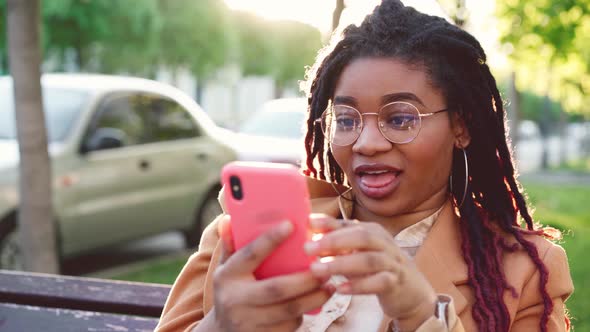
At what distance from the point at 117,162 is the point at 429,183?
506cm

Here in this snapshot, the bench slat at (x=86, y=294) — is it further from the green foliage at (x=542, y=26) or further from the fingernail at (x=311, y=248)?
the green foliage at (x=542, y=26)

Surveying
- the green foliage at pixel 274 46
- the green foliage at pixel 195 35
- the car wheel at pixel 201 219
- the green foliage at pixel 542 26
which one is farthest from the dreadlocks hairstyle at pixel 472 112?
the green foliage at pixel 274 46

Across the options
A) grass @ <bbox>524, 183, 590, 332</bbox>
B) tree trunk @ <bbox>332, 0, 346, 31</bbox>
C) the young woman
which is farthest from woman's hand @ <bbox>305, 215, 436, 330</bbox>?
tree trunk @ <bbox>332, 0, 346, 31</bbox>

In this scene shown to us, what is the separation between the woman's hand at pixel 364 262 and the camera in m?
1.30

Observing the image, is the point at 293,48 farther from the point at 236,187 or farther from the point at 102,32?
the point at 236,187

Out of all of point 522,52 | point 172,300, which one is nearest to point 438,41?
point 172,300

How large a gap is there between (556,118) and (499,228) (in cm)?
7011

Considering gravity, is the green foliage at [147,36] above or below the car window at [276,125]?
above

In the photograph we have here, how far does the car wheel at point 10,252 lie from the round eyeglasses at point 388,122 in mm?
4539

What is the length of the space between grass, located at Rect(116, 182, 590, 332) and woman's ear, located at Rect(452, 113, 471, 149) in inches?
14.8

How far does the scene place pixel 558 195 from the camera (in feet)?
48.5

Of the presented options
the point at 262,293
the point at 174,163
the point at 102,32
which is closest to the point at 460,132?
the point at 262,293

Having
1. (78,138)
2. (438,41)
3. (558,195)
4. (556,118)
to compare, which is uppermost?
(438,41)

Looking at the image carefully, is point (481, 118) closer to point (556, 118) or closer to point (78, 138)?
point (78, 138)
